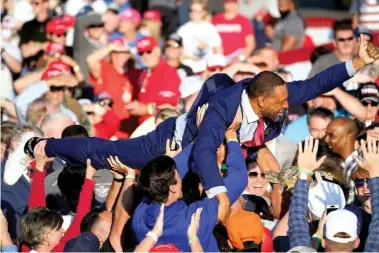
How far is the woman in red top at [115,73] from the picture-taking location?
14.6 metres

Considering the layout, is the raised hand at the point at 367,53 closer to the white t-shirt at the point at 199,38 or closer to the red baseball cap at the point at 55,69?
the red baseball cap at the point at 55,69

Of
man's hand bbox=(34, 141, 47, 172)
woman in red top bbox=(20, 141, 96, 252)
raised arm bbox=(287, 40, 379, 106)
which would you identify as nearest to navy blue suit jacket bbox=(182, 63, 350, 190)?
raised arm bbox=(287, 40, 379, 106)

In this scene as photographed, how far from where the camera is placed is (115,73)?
14.8 m

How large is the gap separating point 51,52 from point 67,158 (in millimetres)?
5199

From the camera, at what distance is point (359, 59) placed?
9.52 meters

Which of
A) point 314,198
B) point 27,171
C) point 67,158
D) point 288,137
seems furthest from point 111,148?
point 288,137

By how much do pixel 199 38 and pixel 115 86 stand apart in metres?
1.84

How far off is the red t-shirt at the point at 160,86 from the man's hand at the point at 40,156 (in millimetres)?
2943

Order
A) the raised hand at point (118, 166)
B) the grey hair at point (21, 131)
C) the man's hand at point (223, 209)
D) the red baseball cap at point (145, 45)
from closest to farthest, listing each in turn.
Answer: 1. the man's hand at point (223, 209)
2. the raised hand at point (118, 166)
3. the grey hair at point (21, 131)
4. the red baseball cap at point (145, 45)

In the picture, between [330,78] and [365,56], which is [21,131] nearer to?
[330,78]

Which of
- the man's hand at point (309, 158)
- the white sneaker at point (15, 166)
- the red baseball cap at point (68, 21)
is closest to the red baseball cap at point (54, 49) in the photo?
the red baseball cap at point (68, 21)

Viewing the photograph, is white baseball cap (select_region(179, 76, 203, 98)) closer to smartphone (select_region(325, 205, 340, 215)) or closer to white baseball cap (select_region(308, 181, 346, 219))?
white baseball cap (select_region(308, 181, 346, 219))

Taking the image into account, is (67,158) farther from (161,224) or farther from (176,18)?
(176,18)

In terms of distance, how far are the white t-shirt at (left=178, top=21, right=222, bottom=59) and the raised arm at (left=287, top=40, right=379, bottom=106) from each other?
6.15 m
